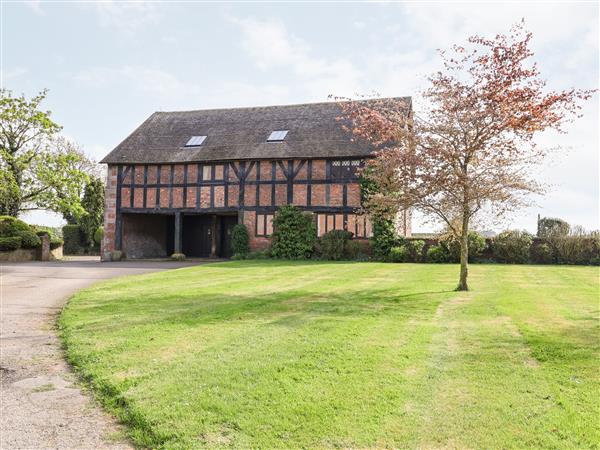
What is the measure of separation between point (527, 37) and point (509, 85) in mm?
1069

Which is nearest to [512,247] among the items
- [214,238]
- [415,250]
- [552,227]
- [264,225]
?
[552,227]

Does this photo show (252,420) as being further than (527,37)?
No

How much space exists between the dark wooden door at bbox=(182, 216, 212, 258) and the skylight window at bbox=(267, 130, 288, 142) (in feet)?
23.2

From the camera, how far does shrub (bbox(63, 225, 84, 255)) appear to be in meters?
36.5

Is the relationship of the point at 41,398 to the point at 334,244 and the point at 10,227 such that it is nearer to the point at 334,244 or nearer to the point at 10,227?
the point at 334,244

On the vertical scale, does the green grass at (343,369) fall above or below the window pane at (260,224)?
below

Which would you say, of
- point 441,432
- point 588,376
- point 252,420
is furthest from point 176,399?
point 588,376

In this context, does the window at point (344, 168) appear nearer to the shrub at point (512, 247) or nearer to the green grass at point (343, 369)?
Answer: the shrub at point (512, 247)

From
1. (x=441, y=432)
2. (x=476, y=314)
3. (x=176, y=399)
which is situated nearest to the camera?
(x=441, y=432)

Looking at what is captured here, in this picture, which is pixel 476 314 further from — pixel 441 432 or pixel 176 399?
pixel 176 399

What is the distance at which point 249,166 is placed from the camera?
86.3 ft

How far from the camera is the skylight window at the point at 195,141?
2820cm

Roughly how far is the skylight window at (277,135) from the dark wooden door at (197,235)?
707 centimetres

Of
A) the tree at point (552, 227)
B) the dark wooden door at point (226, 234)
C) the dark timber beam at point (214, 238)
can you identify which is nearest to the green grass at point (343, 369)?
the tree at point (552, 227)
